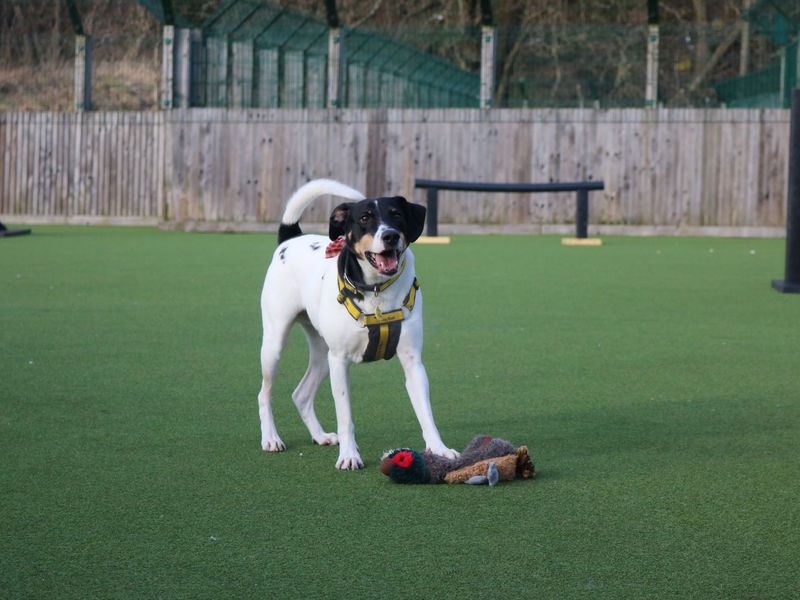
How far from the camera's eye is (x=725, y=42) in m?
21.0

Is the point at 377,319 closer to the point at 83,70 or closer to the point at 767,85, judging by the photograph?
the point at 767,85

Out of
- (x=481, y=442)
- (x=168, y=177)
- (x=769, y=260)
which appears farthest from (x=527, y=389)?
(x=168, y=177)

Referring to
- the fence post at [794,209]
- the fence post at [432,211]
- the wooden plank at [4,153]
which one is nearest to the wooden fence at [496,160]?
the fence post at [432,211]

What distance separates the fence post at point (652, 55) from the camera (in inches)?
779

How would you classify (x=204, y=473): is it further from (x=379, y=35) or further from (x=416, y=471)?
(x=379, y=35)

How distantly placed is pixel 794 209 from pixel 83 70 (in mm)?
15091

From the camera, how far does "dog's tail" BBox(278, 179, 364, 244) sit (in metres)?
5.18

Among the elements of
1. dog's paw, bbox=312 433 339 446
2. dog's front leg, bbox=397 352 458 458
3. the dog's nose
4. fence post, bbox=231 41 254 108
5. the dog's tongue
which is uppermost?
fence post, bbox=231 41 254 108

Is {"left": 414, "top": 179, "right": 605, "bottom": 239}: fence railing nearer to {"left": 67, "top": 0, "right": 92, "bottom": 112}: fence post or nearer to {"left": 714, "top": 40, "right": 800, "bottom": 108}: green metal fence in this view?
{"left": 714, "top": 40, "right": 800, "bottom": 108}: green metal fence

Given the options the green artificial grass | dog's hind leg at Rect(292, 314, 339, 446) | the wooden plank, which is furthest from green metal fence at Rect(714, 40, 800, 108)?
dog's hind leg at Rect(292, 314, 339, 446)

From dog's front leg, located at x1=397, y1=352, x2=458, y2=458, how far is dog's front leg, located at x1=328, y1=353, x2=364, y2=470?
22 centimetres

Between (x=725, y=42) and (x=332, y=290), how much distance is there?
17.7m

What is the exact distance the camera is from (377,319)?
182 inches

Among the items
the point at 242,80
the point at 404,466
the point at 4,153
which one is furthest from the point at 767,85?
the point at 404,466
